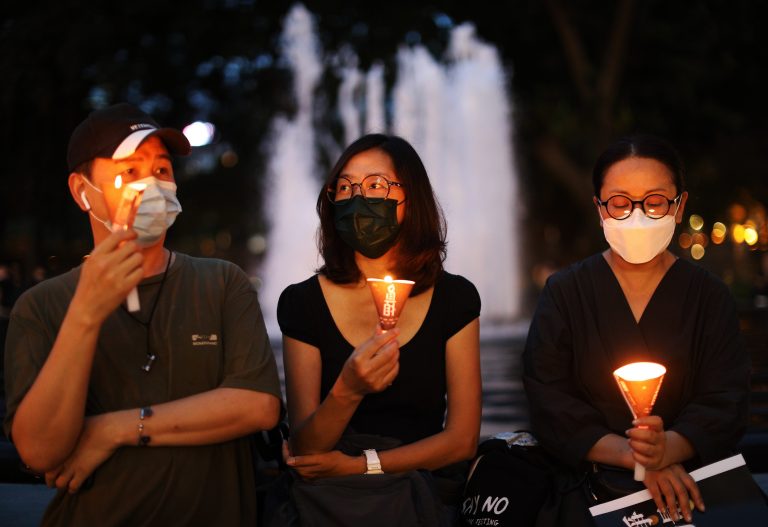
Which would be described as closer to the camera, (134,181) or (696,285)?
(134,181)

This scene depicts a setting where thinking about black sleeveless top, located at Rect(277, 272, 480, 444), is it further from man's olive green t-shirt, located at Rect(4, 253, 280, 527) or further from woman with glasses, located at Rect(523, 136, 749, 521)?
man's olive green t-shirt, located at Rect(4, 253, 280, 527)

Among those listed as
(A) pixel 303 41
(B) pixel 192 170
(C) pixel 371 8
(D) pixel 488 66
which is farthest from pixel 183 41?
(B) pixel 192 170

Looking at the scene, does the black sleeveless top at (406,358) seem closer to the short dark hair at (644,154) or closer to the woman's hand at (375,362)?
the woman's hand at (375,362)

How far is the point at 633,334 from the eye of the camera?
12.7ft

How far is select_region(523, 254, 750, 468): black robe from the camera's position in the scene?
12.4ft

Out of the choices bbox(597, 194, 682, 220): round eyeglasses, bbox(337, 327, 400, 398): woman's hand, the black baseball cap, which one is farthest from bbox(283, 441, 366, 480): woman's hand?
bbox(597, 194, 682, 220): round eyeglasses

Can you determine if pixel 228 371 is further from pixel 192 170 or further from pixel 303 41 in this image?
pixel 192 170

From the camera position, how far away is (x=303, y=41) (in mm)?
21625

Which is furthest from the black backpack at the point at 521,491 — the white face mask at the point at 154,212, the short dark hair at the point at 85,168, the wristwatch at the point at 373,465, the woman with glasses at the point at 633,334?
the short dark hair at the point at 85,168

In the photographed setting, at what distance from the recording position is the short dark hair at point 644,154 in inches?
155

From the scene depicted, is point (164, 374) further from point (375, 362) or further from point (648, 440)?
point (648, 440)

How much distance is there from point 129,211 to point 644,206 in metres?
1.93

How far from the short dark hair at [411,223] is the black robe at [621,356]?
48 centimetres

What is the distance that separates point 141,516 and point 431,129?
1850cm
